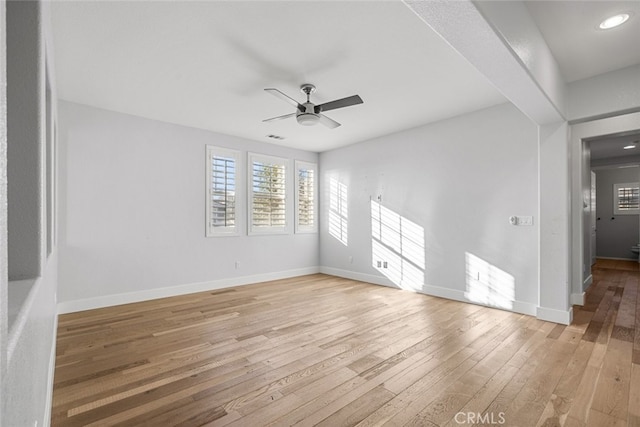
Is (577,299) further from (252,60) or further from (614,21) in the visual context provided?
(252,60)

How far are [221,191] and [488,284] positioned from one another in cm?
448

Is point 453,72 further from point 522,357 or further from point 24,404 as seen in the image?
point 24,404

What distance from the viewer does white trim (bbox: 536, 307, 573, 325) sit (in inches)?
138

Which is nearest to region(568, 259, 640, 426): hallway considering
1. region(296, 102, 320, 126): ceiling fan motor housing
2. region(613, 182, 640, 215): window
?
region(296, 102, 320, 126): ceiling fan motor housing

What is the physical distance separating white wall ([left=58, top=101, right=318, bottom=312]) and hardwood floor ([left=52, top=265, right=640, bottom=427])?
581mm

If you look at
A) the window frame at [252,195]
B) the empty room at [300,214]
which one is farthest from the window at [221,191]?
the window frame at [252,195]

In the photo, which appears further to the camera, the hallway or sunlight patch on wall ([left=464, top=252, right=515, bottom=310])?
sunlight patch on wall ([left=464, top=252, right=515, bottom=310])

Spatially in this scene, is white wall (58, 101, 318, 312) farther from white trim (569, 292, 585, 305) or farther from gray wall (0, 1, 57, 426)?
white trim (569, 292, 585, 305)

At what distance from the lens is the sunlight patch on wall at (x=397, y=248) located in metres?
5.10

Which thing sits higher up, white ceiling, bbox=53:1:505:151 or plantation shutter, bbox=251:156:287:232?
white ceiling, bbox=53:1:505:151

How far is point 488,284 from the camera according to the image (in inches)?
167

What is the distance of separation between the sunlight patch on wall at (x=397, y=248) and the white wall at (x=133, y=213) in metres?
2.47

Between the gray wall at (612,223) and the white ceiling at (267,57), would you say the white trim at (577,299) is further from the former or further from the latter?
the gray wall at (612,223)

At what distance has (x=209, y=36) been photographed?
260 cm
